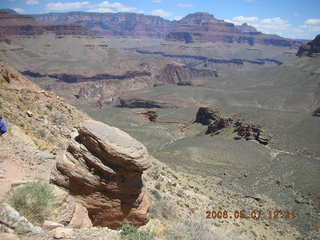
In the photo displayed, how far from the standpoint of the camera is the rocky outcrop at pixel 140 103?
10231 centimetres

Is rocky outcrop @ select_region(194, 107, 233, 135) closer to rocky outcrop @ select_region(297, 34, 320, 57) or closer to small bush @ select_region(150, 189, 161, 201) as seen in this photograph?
small bush @ select_region(150, 189, 161, 201)

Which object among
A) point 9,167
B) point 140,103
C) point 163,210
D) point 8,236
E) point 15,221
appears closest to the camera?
point 8,236

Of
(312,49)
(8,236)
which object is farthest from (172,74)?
(8,236)

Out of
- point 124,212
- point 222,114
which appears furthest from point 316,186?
point 222,114

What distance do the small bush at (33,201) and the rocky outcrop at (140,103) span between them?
92.9m

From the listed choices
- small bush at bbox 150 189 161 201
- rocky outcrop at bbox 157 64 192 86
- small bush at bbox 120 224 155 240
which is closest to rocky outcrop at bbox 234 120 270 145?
small bush at bbox 150 189 161 201

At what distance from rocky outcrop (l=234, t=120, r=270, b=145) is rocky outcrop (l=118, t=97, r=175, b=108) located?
47135 mm

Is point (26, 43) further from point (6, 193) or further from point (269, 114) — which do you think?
point (6, 193)

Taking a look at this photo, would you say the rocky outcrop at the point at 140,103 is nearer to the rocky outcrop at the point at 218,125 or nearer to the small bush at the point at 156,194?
the rocky outcrop at the point at 218,125

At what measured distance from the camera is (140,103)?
348 ft

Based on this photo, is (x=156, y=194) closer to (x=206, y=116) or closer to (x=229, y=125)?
(x=229, y=125)

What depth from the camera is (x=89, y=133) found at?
9.66 m

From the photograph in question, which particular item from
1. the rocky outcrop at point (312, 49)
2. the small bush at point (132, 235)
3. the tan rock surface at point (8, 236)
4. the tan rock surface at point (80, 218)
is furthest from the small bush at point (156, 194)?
the rocky outcrop at point (312, 49)
